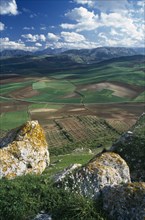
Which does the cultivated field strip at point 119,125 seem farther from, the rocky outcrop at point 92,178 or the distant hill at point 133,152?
the rocky outcrop at point 92,178

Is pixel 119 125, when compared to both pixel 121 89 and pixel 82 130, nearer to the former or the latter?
pixel 82 130

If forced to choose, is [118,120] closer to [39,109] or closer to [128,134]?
[39,109]

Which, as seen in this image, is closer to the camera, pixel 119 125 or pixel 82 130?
pixel 82 130

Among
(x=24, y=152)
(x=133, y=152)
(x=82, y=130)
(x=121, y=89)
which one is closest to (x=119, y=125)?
(x=82, y=130)

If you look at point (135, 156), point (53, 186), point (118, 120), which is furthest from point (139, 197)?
point (118, 120)

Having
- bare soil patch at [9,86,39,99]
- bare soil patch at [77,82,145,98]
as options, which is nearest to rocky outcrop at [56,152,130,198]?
bare soil patch at [77,82,145,98]

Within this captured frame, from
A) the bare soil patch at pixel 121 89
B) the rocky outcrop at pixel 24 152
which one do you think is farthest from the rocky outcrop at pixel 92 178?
the bare soil patch at pixel 121 89

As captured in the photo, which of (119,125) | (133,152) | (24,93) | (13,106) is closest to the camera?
(133,152)
